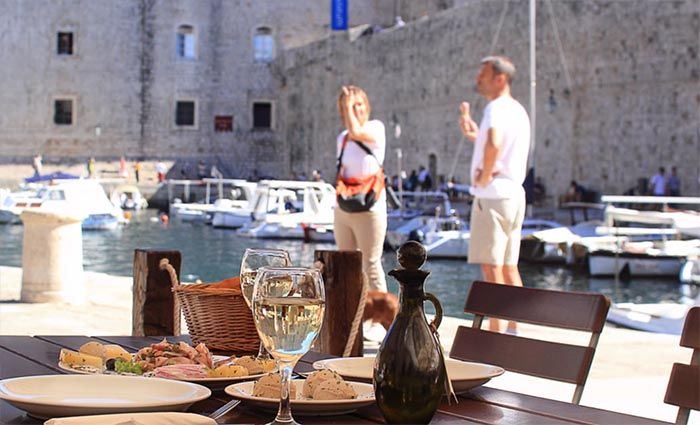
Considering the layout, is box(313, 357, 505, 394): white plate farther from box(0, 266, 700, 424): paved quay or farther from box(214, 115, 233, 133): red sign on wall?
box(214, 115, 233, 133): red sign on wall

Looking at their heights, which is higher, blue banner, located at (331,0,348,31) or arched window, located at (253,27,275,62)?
blue banner, located at (331,0,348,31)

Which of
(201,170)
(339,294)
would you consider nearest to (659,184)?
(339,294)

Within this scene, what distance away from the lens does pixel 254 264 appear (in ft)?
5.71

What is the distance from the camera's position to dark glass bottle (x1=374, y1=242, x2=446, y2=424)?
4.21 ft

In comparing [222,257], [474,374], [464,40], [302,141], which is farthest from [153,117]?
[474,374]

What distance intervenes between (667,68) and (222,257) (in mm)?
7148

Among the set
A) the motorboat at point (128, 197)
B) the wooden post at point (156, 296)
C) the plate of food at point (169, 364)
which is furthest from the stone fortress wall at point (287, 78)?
the plate of food at point (169, 364)

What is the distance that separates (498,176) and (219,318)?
2.50m

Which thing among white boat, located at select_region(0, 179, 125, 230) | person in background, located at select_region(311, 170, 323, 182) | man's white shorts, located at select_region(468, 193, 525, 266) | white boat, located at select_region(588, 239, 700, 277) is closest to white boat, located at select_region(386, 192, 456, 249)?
white boat, located at select_region(588, 239, 700, 277)

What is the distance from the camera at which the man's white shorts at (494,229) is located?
4.21 meters

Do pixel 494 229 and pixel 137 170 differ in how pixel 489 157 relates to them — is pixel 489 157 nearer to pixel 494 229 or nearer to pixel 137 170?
pixel 494 229

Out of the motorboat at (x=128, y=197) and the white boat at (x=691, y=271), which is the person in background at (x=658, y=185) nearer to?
the white boat at (x=691, y=271)

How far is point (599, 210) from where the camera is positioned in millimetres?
17719

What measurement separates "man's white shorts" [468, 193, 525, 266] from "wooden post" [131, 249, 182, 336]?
6.71ft
